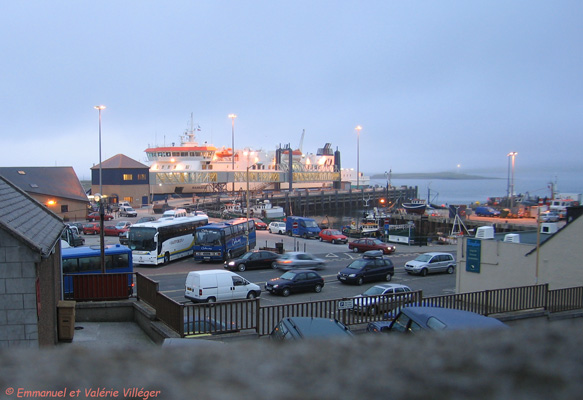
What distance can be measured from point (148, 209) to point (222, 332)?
170 feet

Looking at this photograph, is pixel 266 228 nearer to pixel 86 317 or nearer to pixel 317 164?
pixel 86 317

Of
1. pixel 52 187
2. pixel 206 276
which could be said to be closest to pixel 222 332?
pixel 206 276

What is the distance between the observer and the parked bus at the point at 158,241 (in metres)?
25.2

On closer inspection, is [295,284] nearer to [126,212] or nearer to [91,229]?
[91,229]

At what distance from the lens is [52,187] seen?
148ft

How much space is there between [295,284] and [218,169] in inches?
2770

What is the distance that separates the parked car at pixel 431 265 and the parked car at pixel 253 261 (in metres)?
6.97

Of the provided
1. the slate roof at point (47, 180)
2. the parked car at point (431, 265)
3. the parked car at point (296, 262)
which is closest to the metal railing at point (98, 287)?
the parked car at point (296, 262)

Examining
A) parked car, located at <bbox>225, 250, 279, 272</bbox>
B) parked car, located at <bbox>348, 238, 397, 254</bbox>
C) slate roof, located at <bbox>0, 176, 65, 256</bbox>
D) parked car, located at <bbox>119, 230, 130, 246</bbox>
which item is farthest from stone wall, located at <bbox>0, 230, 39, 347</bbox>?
parked car, located at <bbox>348, 238, 397, 254</bbox>

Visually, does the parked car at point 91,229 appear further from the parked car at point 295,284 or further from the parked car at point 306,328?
the parked car at point 306,328

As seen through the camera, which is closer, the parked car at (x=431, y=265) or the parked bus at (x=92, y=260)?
the parked bus at (x=92, y=260)

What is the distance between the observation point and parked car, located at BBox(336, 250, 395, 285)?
20461mm

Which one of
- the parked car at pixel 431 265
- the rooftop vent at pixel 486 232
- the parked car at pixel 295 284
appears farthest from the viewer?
the parked car at pixel 431 265

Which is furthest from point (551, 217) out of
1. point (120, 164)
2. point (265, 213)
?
point (120, 164)
